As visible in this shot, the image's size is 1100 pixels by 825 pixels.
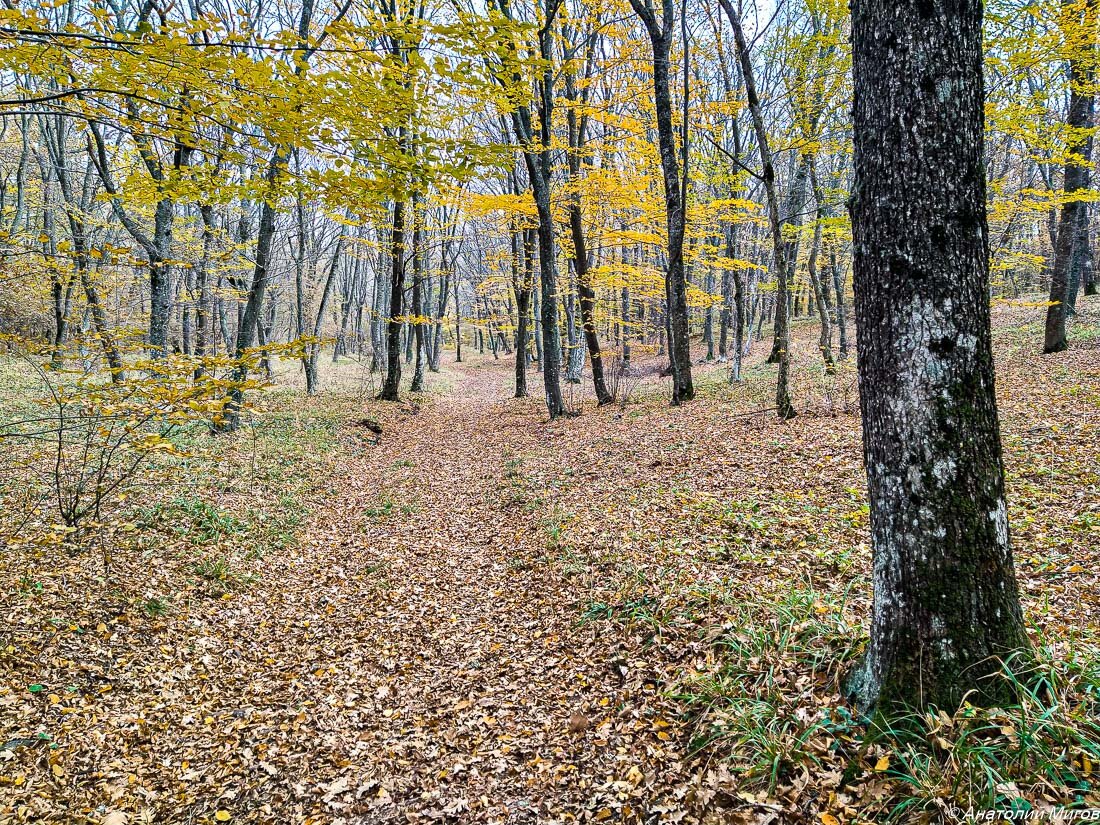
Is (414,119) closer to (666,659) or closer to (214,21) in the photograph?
(214,21)

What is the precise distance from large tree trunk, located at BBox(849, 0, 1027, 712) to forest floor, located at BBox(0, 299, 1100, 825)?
0.70m

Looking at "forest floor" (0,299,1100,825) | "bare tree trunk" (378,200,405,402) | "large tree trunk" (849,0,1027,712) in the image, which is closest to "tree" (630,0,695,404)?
"forest floor" (0,299,1100,825)

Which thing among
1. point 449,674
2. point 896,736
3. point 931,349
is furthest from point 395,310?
point 896,736

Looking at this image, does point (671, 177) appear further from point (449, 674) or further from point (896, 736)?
point (896, 736)

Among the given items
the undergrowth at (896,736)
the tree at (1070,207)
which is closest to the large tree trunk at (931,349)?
the undergrowth at (896,736)

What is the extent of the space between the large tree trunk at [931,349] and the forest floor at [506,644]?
700 millimetres

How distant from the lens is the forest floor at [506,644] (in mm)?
3248

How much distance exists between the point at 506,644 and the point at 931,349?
14.7ft

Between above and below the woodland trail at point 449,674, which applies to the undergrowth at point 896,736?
above

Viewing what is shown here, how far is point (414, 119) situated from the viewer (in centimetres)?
508

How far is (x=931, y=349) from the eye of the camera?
253 cm

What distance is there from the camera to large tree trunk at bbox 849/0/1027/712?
2.50 metres

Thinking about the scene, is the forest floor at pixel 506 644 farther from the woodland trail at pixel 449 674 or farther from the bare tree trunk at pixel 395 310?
the bare tree trunk at pixel 395 310

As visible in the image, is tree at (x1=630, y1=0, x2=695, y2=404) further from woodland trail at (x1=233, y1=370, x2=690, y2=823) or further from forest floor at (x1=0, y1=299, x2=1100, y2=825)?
woodland trail at (x1=233, y1=370, x2=690, y2=823)
